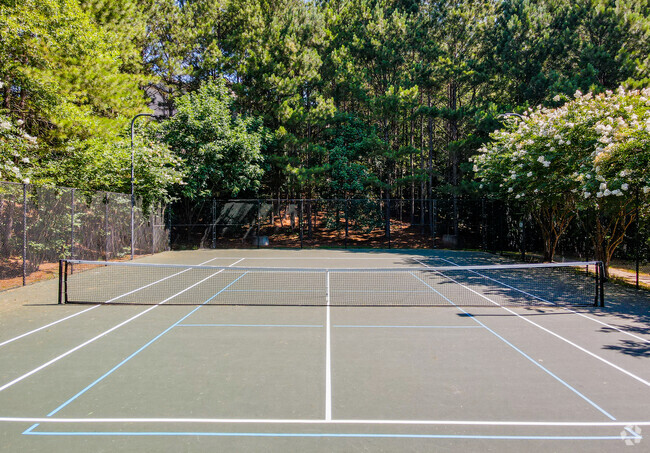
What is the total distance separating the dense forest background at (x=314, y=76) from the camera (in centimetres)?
2148

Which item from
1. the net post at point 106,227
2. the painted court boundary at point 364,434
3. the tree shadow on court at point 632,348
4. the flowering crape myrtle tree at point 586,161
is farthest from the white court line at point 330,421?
the net post at point 106,227

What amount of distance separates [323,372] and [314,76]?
90.0 ft

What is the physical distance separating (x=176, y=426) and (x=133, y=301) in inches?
274

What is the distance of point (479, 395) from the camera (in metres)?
4.99

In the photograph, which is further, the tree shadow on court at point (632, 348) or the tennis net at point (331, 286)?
the tennis net at point (331, 286)

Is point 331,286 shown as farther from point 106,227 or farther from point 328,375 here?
point 106,227

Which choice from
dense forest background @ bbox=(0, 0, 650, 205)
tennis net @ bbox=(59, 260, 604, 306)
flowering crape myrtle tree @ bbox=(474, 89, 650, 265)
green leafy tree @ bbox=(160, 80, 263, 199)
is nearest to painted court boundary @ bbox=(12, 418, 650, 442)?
tennis net @ bbox=(59, 260, 604, 306)

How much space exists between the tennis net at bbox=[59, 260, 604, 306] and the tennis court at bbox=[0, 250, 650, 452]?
15 cm

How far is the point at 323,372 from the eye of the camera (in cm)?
571

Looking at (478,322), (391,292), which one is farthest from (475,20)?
(478,322)

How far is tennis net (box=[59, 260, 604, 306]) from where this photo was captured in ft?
33.6

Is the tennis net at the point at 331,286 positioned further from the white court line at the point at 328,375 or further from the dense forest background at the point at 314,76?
the dense forest background at the point at 314,76

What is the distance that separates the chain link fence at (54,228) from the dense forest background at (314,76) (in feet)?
5.64

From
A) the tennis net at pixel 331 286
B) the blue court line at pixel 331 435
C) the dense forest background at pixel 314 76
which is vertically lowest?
the blue court line at pixel 331 435
